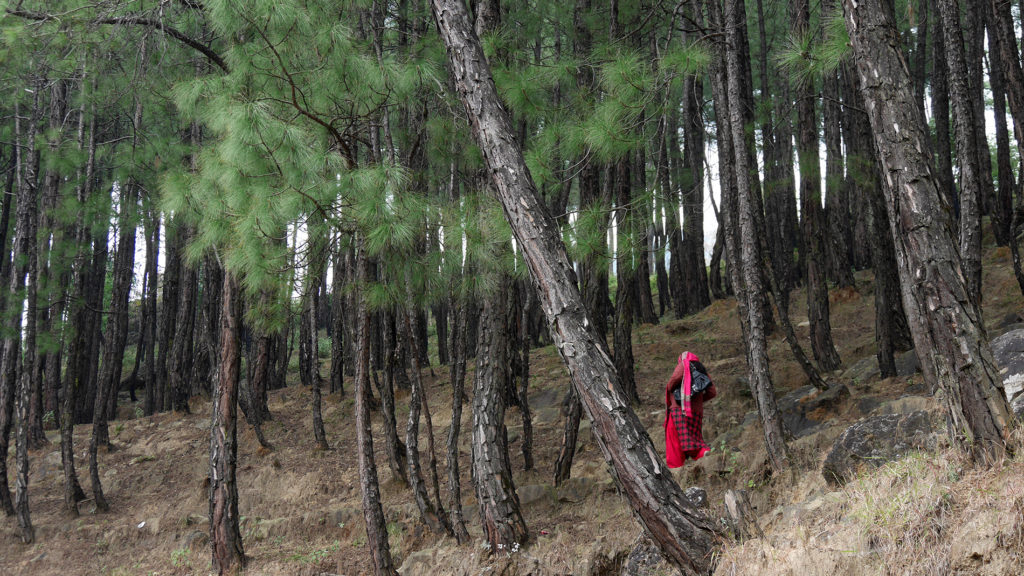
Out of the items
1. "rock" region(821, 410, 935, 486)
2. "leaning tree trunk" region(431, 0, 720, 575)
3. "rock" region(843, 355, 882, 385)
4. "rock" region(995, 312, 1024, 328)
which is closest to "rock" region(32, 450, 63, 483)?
"leaning tree trunk" region(431, 0, 720, 575)

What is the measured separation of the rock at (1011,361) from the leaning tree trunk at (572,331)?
2458mm

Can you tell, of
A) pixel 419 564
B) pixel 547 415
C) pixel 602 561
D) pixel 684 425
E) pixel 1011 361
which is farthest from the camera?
pixel 547 415

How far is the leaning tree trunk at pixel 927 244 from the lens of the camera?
355 cm

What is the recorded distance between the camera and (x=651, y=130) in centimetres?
682

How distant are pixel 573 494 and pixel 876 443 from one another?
3.71 meters

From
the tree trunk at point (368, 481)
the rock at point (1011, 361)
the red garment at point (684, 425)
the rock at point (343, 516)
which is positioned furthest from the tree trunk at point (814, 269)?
the rock at point (343, 516)

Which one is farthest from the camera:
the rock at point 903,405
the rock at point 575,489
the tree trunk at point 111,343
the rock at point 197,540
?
the tree trunk at point 111,343

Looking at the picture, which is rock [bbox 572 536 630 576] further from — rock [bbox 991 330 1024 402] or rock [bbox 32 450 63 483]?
rock [bbox 32 450 63 483]

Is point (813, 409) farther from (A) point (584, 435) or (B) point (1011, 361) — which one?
(A) point (584, 435)

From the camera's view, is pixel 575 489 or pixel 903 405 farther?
pixel 575 489

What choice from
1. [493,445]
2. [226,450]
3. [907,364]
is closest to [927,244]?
[493,445]

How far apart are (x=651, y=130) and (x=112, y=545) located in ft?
30.2

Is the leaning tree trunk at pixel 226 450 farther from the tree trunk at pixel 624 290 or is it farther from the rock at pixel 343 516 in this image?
the tree trunk at pixel 624 290

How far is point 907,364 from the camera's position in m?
7.79
